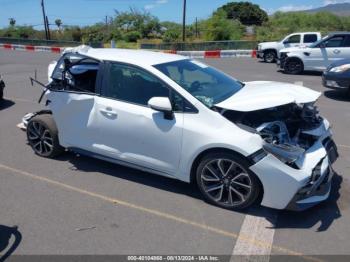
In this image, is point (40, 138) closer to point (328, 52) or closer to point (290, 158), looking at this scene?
point (290, 158)

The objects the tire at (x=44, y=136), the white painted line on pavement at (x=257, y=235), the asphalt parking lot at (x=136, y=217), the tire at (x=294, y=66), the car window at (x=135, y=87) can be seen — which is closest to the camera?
the white painted line on pavement at (x=257, y=235)

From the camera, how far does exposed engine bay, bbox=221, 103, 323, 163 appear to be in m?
3.95

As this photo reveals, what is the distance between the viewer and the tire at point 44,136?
582 cm

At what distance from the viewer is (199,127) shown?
4.29 meters

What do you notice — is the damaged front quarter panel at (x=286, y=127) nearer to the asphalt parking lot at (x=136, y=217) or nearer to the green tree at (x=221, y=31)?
the asphalt parking lot at (x=136, y=217)

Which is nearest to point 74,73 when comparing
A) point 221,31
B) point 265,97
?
point 265,97

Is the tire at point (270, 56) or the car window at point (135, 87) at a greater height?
the car window at point (135, 87)

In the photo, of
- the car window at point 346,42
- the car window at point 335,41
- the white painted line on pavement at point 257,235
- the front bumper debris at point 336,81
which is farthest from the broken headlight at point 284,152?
the car window at point 346,42

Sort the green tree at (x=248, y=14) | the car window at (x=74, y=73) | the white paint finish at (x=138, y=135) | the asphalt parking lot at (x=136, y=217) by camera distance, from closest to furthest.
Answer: the asphalt parking lot at (x=136, y=217) → the white paint finish at (x=138, y=135) → the car window at (x=74, y=73) → the green tree at (x=248, y=14)

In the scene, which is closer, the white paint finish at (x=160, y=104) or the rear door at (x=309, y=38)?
the white paint finish at (x=160, y=104)

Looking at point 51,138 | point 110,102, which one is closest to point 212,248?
point 110,102

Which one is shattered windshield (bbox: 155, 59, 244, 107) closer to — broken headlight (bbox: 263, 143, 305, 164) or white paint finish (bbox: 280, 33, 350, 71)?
broken headlight (bbox: 263, 143, 305, 164)

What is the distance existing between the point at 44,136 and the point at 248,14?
62725 mm

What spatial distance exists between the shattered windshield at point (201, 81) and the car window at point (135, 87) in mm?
183
